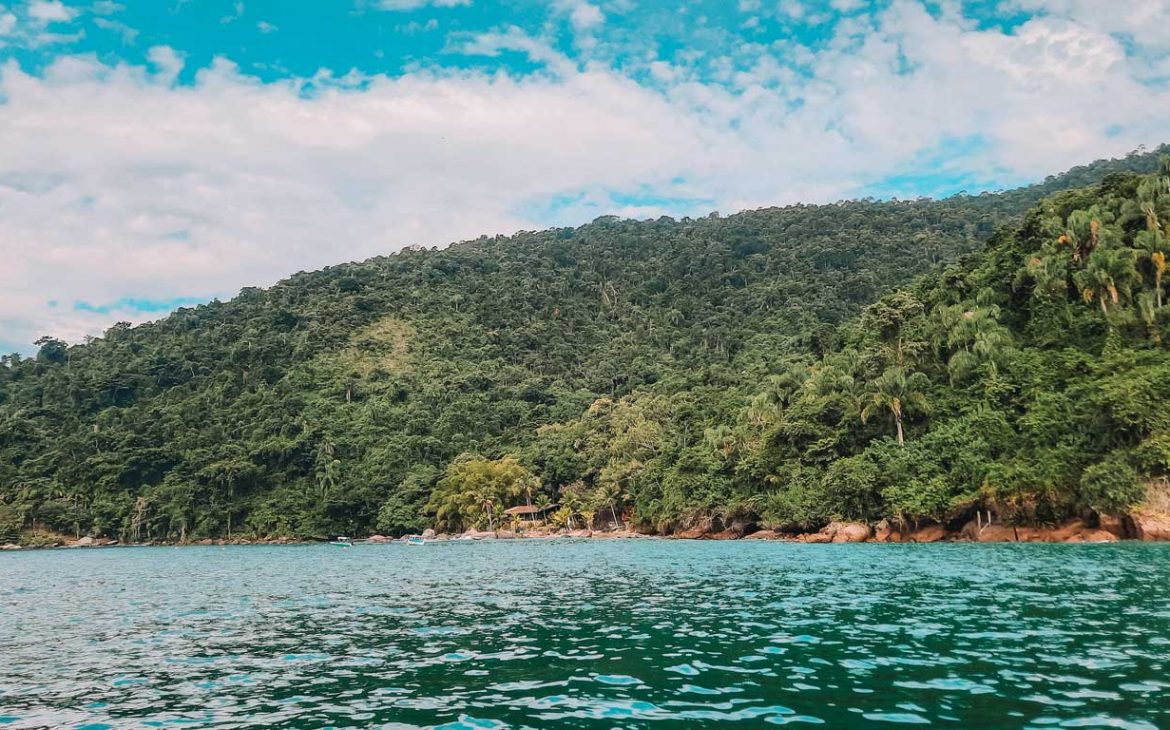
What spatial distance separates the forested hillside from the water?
35220 mm

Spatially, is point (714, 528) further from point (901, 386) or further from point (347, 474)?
point (347, 474)

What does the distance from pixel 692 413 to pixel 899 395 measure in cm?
4379

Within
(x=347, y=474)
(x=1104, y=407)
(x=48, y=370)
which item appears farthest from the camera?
(x=48, y=370)

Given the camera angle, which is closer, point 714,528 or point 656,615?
point 656,615

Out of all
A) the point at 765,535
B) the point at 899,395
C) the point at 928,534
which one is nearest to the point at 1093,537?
the point at 928,534

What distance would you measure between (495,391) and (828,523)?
4357 inches

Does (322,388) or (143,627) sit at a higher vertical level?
(322,388)

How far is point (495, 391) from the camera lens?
17662cm

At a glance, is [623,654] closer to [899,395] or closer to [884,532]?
[884,532]

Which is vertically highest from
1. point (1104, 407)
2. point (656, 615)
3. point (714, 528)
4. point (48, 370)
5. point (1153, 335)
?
point (48, 370)

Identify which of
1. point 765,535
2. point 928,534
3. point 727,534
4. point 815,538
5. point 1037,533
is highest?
point 1037,533

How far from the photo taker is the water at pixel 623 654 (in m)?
11.7

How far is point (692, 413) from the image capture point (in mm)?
118062

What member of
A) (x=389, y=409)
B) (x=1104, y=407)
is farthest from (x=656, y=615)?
(x=389, y=409)
